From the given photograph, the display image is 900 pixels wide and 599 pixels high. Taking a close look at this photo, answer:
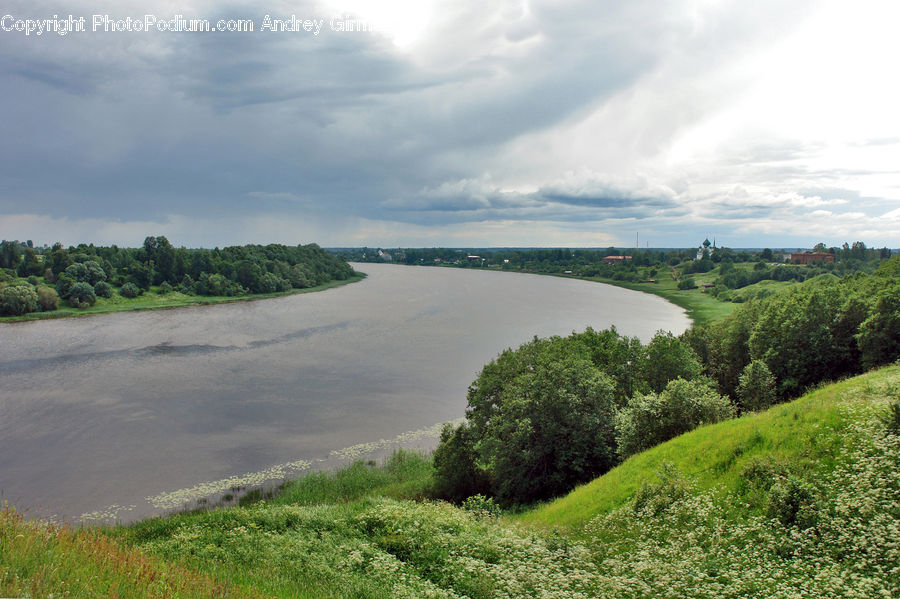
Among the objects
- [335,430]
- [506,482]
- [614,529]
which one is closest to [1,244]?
[335,430]

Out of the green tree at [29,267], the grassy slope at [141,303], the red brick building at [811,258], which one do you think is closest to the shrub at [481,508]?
the grassy slope at [141,303]

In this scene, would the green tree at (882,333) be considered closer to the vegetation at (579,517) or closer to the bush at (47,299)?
the vegetation at (579,517)

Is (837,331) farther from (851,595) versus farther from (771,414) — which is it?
(851,595)

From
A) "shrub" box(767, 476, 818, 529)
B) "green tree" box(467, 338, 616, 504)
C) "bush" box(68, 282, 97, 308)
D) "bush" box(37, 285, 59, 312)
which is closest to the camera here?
"shrub" box(767, 476, 818, 529)

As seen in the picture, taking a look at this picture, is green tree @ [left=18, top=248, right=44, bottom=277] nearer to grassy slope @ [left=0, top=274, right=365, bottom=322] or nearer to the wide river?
grassy slope @ [left=0, top=274, right=365, bottom=322]

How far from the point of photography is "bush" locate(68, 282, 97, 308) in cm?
7788

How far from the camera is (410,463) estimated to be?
25438 millimetres

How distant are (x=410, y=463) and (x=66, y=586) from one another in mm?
20857

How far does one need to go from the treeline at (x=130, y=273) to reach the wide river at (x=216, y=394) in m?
9.92

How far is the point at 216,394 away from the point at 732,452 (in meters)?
35.0

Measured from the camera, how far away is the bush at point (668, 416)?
732 inches

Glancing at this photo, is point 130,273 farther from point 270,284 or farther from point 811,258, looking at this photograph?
point 811,258

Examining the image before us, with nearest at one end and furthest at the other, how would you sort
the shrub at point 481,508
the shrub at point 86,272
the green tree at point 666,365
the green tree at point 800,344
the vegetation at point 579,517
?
the vegetation at point 579,517
the shrub at point 481,508
the green tree at point 800,344
the green tree at point 666,365
the shrub at point 86,272

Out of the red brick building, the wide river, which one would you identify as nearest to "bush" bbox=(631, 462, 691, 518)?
the wide river
